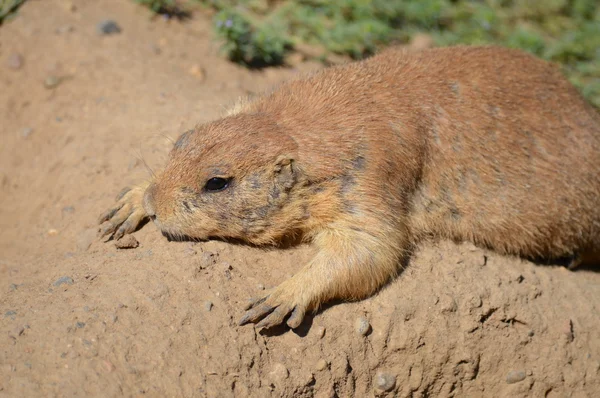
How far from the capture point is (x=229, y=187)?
13.1 ft

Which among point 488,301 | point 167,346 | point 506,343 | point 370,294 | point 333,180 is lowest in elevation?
point 506,343

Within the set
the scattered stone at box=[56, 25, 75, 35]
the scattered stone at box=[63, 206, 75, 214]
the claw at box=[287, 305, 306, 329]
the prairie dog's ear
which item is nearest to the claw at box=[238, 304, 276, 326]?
the claw at box=[287, 305, 306, 329]

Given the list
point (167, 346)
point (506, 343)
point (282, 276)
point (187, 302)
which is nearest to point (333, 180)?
point (282, 276)

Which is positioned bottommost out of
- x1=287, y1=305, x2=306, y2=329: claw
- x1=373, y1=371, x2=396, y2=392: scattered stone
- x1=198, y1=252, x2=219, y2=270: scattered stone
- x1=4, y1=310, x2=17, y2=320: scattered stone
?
x1=373, y1=371, x2=396, y2=392: scattered stone

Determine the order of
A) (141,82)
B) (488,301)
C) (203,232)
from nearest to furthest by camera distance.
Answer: (203,232) < (488,301) < (141,82)

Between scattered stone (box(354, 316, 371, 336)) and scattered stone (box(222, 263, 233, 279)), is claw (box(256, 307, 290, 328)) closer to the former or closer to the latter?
scattered stone (box(222, 263, 233, 279))

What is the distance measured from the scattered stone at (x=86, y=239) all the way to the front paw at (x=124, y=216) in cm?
6

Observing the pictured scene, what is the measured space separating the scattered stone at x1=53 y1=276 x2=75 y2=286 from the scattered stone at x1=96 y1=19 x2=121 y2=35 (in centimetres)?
333

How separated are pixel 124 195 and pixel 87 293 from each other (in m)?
0.99

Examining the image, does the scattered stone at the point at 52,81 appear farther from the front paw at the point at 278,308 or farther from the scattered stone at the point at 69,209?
the front paw at the point at 278,308

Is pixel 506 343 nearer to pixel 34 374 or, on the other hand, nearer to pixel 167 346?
pixel 167 346

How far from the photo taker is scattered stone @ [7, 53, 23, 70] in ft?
20.2

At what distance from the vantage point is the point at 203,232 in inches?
161

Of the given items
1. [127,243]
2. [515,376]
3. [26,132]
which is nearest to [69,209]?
[127,243]
